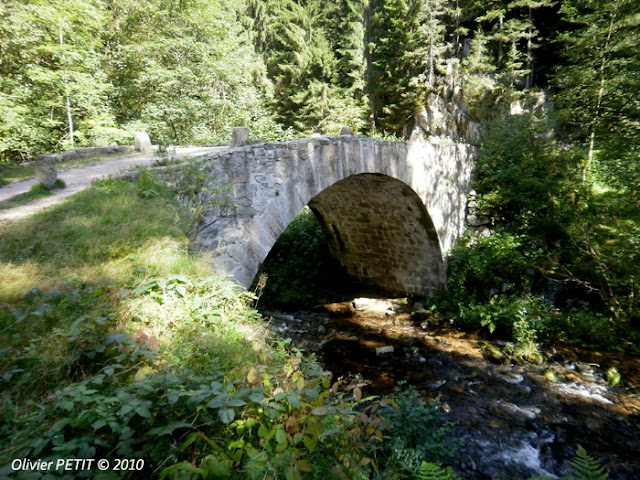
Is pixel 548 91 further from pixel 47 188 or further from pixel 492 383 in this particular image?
pixel 47 188

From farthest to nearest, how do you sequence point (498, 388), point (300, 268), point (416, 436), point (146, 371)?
point (300, 268) → point (498, 388) → point (416, 436) → point (146, 371)

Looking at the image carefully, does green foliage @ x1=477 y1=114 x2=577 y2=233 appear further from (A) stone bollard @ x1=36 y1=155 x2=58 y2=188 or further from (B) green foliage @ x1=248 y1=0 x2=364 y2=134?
(B) green foliage @ x1=248 y1=0 x2=364 y2=134

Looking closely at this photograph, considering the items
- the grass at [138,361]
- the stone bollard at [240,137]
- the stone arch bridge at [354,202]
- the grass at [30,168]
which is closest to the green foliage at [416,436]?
the grass at [138,361]

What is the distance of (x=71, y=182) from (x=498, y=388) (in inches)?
259

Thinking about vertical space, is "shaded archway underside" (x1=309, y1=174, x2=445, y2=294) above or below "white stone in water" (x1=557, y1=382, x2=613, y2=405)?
above

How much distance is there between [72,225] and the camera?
9.54 feet

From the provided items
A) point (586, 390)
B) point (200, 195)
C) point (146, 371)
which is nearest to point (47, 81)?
point (200, 195)

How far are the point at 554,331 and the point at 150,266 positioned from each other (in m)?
7.08

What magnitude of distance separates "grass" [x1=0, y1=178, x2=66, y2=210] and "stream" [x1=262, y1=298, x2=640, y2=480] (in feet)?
9.59

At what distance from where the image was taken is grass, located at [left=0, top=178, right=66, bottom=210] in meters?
Answer: 3.43

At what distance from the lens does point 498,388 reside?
498cm

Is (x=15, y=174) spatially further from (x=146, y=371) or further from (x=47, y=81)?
(x=146, y=371)

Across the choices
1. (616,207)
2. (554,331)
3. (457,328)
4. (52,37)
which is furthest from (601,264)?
(52,37)

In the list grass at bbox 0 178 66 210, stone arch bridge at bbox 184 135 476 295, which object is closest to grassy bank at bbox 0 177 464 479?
grass at bbox 0 178 66 210
